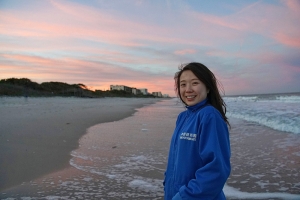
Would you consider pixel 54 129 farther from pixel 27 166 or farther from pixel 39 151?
pixel 27 166

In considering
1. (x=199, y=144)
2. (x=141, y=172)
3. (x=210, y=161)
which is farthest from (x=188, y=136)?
(x=141, y=172)

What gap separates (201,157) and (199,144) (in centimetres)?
7

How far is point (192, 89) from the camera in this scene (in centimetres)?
172

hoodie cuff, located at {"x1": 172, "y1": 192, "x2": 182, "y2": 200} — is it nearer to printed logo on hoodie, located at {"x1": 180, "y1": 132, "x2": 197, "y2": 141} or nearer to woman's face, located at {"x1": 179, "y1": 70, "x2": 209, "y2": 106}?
printed logo on hoodie, located at {"x1": 180, "y1": 132, "x2": 197, "y2": 141}

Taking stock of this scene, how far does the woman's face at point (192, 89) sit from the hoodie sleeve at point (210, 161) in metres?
0.22

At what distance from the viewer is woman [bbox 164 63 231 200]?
4.62 ft

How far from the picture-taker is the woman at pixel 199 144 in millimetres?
1408

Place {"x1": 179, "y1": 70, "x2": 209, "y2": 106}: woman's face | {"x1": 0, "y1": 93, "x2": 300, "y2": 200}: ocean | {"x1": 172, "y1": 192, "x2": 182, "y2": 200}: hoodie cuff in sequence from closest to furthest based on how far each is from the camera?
{"x1": 172, "y1": 192, "x2": 182, "y2": 200}: hoodie cuff
{"x1": 179, "y1": 70, "x2": 209, "y2": 106}: woman's face
{"x1": 0, "y1": 93, "x2": 300, "y2": 200}: ocean

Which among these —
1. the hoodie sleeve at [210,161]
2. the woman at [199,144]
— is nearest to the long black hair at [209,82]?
the woman at [199,144]

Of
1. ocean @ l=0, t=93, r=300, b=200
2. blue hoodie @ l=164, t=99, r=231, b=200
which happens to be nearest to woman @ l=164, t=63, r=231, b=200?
blue hoodie @ l=164, t=99, r=231, b=200

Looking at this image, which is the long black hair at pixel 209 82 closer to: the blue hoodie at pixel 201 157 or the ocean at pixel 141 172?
the blue hoodie at pixel 201 157

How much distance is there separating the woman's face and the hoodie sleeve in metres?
0.22

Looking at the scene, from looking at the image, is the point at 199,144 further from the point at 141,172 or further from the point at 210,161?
the point at 141,172

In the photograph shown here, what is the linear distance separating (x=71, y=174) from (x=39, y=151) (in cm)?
157
